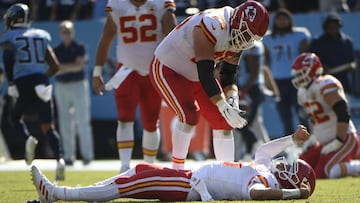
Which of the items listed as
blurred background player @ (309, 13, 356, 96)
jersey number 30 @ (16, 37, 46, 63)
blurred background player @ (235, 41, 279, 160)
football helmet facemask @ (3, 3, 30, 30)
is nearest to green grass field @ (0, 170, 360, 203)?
jersey number 30 @ (16, 37, 46, 63)

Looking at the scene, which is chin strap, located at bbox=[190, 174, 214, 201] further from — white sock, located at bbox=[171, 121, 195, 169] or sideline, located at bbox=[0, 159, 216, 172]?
sideline, located at bbox=[0, 159, 216, 172]

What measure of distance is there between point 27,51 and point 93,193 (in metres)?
4.13

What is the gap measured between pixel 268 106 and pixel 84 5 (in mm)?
3243

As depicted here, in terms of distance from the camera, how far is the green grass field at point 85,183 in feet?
22.6

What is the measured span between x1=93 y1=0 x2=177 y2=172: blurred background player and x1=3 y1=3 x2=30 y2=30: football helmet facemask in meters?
1.23

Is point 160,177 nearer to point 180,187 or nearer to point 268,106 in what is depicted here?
point 180,187

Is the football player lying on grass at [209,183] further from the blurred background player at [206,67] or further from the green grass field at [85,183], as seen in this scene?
the blurred background player at [206,67]

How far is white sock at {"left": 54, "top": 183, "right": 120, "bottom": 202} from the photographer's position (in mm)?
6055

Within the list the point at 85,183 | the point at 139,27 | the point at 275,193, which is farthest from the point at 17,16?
the point at 275,193

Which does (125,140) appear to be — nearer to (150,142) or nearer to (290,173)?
(150,142)

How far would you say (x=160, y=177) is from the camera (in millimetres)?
6102

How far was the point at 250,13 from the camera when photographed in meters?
6.88

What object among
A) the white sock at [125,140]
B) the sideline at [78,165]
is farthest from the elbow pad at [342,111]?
the sideline at [78,165]

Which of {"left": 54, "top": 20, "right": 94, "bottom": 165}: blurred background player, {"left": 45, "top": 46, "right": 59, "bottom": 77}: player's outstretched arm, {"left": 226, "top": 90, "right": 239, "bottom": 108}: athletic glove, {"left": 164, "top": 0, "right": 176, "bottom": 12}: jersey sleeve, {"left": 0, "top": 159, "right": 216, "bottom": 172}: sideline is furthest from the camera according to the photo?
{"left": 54, "top": 20, "right": 94, "bottom": 165}: blurred background player
